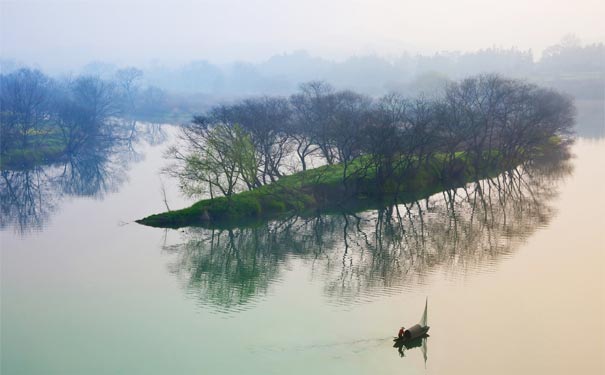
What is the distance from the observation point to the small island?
5128cm

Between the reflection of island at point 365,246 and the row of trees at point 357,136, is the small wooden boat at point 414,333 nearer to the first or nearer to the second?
the reflection of island at point 365,246

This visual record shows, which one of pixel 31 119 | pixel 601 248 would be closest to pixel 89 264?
pixel 601 248

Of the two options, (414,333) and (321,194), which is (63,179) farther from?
(414,333)

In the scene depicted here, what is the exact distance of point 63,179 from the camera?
73438 millimetres

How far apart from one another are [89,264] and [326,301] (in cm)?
1407

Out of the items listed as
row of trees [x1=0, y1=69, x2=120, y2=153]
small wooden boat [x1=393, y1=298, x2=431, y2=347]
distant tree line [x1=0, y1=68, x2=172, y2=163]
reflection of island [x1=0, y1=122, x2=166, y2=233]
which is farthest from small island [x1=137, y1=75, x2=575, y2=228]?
row of trees [x1=0, y1=69, x2=120, y2=153]

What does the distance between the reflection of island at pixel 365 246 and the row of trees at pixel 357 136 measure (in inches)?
195

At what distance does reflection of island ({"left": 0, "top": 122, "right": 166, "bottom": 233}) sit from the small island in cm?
943

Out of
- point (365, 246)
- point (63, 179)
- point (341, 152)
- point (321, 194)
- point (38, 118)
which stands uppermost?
point (38, 118)

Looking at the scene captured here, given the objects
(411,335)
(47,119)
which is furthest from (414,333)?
(47,119)

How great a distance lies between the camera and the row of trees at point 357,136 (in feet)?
172

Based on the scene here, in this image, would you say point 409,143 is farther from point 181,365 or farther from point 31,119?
point 31,119

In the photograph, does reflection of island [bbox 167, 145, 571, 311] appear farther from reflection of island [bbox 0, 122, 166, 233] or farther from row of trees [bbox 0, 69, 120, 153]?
row of trees [bbox 0, 69, 120, 153]

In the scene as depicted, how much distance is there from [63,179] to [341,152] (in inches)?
1106
